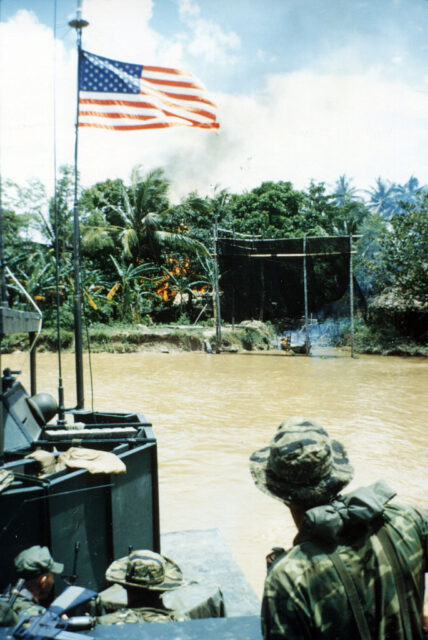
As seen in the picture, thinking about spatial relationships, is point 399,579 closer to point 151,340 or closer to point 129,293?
point 151,340

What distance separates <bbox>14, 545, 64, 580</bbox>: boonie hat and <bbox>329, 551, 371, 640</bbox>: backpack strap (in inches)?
85.2

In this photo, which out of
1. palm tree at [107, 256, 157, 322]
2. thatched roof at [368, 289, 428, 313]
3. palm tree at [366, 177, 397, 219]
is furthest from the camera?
palm tree at [366, 177, 397, 219]

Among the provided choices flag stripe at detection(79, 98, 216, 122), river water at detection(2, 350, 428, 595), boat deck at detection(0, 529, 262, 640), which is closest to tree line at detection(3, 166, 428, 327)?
river water at detection(2, 350, 428, 595)

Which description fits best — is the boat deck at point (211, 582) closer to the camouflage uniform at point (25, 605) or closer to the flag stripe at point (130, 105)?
the camouflage uniform at point (25, 605)

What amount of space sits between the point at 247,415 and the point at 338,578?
10.8 meters

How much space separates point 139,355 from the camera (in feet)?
84.0

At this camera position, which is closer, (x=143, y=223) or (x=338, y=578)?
(x=338, y=578)

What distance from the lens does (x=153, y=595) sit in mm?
3361

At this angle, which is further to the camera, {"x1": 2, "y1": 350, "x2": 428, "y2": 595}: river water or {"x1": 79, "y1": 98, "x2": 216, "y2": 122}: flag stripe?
{"x1": 79, "y1": 98, "x2": 216, "y2": 122}: flag stripe

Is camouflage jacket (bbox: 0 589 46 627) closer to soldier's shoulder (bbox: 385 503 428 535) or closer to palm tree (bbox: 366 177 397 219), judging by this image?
soldier's shoulder (bbox: 385 503 428 535)

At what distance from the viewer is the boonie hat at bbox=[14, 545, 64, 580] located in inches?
127

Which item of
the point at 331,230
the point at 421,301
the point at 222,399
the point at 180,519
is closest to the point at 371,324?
the point at 421,301

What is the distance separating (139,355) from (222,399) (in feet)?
38.6

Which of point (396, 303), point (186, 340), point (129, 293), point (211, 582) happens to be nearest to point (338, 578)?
point (211, 582)
